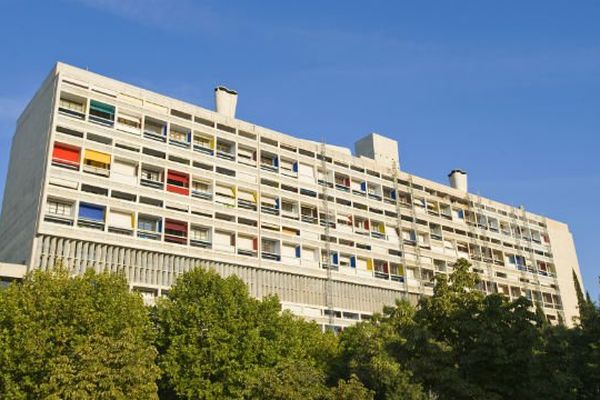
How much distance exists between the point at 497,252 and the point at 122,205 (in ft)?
150

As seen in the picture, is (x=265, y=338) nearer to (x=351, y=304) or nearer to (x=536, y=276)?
(x=351, y=304)

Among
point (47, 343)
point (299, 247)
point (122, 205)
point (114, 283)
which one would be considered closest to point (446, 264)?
point (299, 247)

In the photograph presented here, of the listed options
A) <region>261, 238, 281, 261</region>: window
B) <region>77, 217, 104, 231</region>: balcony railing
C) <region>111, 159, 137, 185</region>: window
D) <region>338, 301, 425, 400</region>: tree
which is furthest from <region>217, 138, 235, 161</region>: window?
<region>338, 301, 425, 400</region>: tree

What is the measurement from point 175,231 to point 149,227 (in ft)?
6.19

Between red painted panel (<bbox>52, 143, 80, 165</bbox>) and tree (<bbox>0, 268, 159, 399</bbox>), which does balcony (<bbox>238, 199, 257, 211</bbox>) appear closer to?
red painted panel (<bbox>52, 143, 80, 165</bbox>)

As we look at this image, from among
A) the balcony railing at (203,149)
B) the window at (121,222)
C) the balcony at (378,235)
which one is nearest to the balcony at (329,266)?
the balcony at (378,235)

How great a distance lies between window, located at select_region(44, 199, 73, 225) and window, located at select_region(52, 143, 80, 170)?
2553mm

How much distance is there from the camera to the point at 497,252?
6975 centimetres

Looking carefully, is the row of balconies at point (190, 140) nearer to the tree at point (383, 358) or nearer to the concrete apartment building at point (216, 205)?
the concrete apartment building at point (216, 205)

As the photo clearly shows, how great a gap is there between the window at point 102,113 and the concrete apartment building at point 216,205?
0.27ft

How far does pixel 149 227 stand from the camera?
42.8 metres

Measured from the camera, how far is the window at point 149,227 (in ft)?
137

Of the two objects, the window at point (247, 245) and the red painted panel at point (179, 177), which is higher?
the red painted panel at point (179, 177)

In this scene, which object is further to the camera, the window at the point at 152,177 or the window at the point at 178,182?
the window at the point at 178,182
